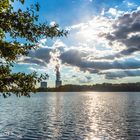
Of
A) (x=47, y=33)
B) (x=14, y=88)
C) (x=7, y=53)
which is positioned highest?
(x=47, y=33)

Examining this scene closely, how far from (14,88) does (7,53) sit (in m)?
2.16

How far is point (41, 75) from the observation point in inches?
782

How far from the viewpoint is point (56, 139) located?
53.3 meters

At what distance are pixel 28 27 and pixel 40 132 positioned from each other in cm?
4323

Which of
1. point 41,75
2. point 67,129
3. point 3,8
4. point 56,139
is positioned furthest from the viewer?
point 67,129

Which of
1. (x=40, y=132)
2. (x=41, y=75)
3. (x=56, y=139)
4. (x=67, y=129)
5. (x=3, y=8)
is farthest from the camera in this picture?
(x=67, y=129)

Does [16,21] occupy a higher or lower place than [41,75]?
higher

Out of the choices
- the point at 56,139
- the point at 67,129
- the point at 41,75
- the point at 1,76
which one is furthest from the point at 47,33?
the point at 67,129

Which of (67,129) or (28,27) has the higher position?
(28,27)

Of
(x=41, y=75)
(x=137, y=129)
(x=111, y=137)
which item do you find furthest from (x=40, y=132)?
(x=41, y=75)

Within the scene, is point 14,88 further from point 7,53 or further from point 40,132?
point 40,132

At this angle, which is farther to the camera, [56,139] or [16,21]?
[56,139]

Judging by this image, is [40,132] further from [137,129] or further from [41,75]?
[41,75]

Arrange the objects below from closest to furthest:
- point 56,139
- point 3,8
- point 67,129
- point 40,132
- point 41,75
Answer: point 3,8 < point 41,75 < point 56,139 < point 40,132 < point 67,129
